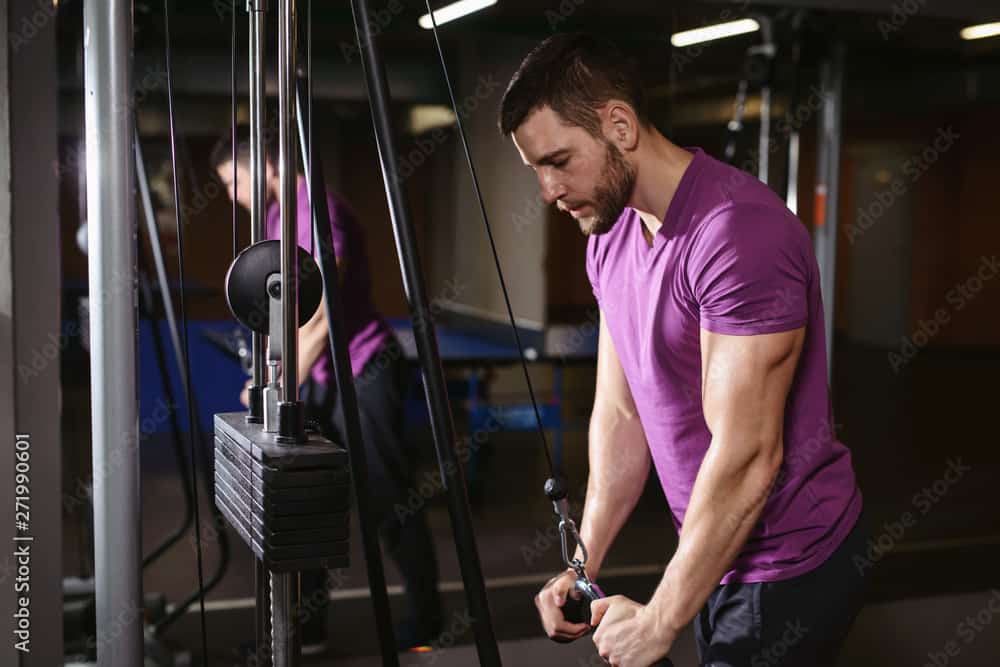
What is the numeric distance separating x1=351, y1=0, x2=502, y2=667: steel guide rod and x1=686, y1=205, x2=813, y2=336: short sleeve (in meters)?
0.47

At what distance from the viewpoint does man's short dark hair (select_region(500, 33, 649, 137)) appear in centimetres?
140

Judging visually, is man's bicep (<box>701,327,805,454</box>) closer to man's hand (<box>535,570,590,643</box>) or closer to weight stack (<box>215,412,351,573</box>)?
man's hand (<box>535,570,590,643</box>)

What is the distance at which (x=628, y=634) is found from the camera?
1.29m

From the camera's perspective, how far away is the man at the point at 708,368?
1.33 m

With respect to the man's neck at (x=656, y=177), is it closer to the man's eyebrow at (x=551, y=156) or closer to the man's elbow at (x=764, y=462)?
the man's eyebrow at (x=551, y=156)

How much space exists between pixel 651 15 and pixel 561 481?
2.92m

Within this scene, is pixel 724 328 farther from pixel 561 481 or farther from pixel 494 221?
pixel 494 221

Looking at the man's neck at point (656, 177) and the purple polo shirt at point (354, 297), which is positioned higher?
the man's neck at point (656, 177)

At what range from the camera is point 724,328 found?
1339mm
